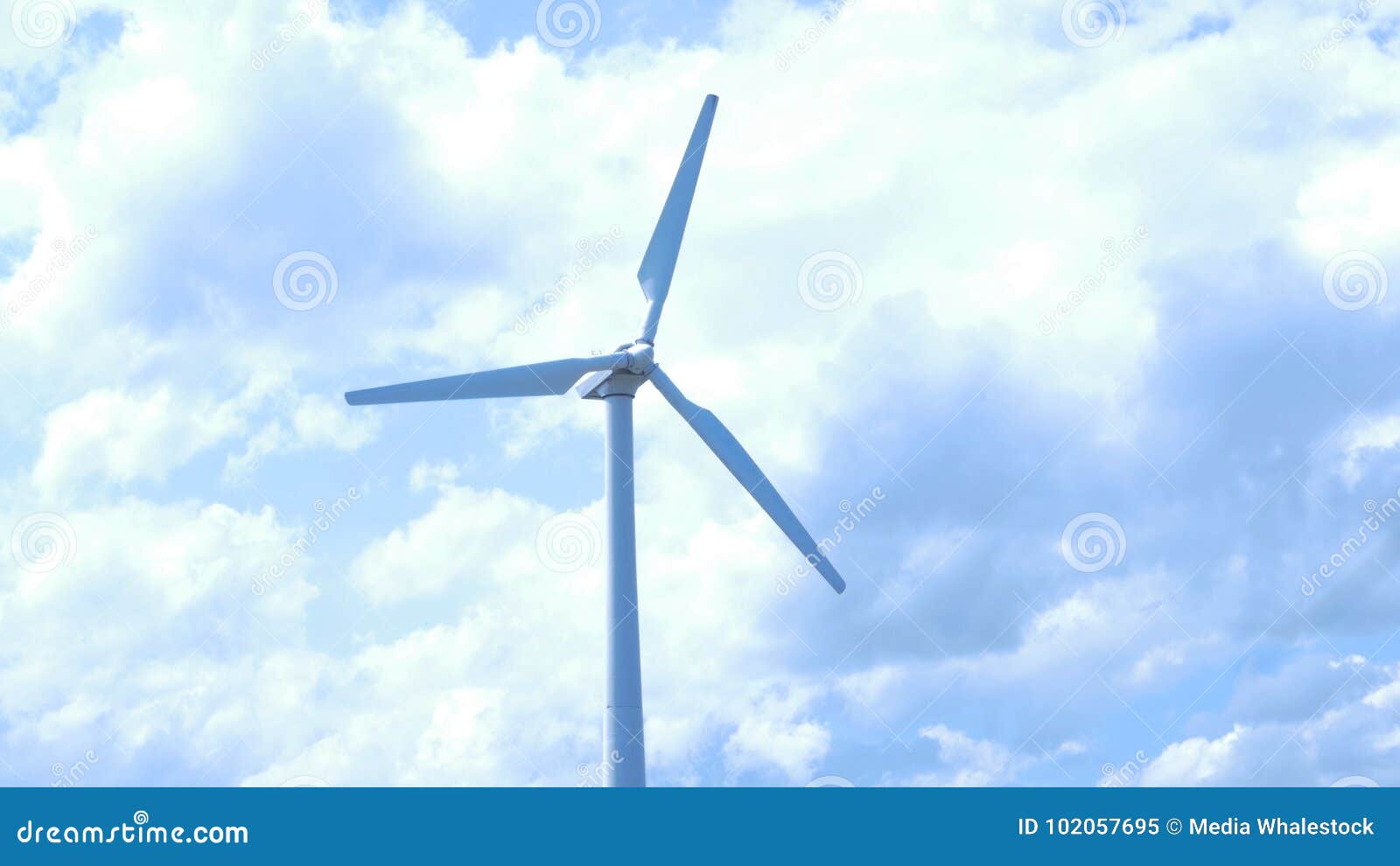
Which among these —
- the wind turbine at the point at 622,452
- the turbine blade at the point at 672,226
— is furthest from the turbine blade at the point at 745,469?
the turbine blade at the point at 672,226

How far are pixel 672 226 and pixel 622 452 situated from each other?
327 inches

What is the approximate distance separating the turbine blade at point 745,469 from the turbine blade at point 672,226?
2.68 metres

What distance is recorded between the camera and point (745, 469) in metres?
38.4

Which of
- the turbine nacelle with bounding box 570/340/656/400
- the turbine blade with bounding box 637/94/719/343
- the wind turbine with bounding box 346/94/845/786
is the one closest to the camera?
the wind turbine with bounding box 346/94/845/786

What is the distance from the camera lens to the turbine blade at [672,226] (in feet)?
136

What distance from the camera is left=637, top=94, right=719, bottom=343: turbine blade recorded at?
41.4 meters

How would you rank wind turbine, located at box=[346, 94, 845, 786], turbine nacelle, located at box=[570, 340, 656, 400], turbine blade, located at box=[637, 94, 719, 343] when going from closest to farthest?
1. wind turbine, located at box=[346, 94, 845, 786]
2. turbine nacelle, located at box=[570, 340, 656, 400]
3. turbine blade, located at box=[637, 94, 719, 343]

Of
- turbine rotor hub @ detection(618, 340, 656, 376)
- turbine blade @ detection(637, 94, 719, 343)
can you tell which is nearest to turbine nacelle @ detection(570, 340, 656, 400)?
turbine rotor hub @ detection(618, 340, 656, 376)

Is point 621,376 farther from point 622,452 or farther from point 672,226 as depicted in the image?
point 672,226

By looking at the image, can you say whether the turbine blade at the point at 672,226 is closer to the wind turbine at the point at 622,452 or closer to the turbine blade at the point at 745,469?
the wind turbine at the point at 622,452

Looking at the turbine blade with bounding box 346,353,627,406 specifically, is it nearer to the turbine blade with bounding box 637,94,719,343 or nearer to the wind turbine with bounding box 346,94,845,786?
the wind turbine with bounding box 346,94,845,786

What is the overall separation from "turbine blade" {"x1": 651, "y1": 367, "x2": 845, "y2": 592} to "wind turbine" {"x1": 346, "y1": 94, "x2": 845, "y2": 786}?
0.02 m
